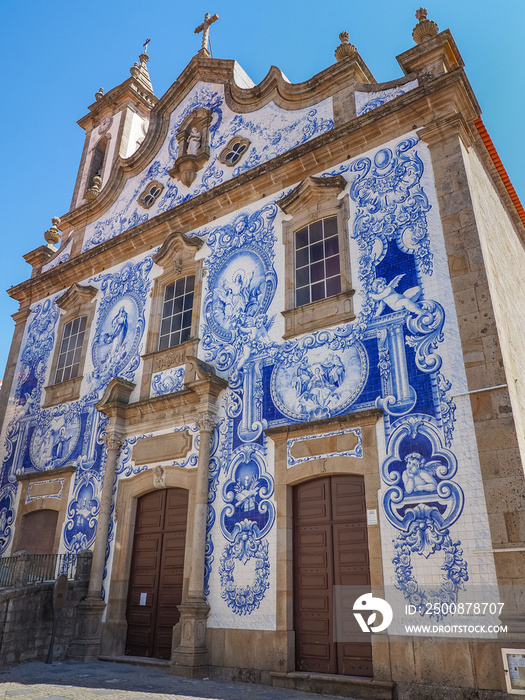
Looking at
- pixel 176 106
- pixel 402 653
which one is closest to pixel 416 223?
pixel 402 653

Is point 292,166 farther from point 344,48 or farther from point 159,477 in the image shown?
point 159,477

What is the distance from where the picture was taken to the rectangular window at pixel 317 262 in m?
8.05

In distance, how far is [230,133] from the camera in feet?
35.2

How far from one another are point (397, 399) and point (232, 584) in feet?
10.2

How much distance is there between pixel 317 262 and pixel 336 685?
5262mm

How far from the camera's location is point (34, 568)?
28.6ft

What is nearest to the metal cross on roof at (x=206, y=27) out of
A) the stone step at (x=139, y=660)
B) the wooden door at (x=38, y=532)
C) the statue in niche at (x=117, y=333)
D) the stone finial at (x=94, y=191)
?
the stone finial at (x=94, y=191)

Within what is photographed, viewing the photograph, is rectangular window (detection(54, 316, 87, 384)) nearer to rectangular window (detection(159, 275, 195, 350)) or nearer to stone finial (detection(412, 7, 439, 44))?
rectangular window (detection(159, 275, 195, 350))

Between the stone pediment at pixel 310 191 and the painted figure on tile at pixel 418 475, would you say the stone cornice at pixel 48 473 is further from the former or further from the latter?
the painted figure on tile at pixel 418 475

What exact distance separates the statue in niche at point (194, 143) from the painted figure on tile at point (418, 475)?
7603 millimetres

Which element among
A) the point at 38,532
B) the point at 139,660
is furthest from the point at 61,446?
the point at 139,660

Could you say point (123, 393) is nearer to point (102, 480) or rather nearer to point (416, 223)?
point (102, 480)

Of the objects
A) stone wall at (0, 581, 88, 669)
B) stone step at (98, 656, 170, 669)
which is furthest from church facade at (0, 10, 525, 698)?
stone wall at (0, 581, 88, 669)

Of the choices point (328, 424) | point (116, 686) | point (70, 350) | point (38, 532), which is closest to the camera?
point (116, 686)
